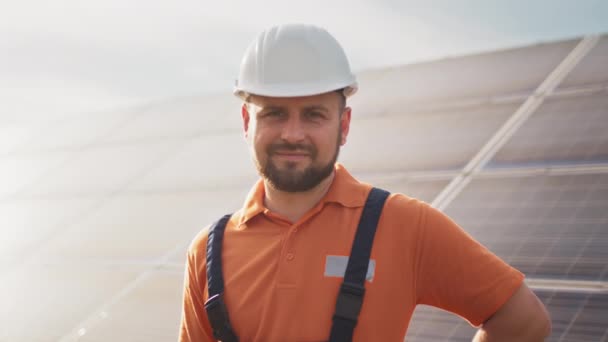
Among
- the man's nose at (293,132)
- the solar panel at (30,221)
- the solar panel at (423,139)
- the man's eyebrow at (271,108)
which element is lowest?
the solar panel at (30,221)

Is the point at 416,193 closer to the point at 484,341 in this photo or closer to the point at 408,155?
the point at 408,155

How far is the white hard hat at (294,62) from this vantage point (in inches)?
123

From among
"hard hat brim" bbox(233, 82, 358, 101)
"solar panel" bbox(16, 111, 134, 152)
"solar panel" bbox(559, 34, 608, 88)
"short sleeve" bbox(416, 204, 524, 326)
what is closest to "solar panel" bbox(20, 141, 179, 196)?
"solar panel" bbox(16, 111, 134, 152)

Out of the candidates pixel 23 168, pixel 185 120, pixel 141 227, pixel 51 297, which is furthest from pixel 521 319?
pixel 23 168

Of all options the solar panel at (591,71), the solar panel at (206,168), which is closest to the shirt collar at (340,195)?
the solar panel at (206,168)

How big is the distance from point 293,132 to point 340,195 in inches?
15.7

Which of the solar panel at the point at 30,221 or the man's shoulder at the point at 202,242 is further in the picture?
the solar panel at the point at 30,221

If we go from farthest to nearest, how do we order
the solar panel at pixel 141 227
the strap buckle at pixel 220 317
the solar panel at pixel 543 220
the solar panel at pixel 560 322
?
the solar panel at pixel 141 227
the solar panel at pixel 543 220
the solar panel at pixel 560 322
the strap buckle at pixel 220 317

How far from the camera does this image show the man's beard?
9.60 feet

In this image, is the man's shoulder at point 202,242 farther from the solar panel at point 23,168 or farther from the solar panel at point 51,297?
the solar panel at point 23,168

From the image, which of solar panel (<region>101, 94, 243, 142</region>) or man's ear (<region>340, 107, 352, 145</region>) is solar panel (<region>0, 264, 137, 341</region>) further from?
man's ear (<region>340, 107, 352, 145</region>)

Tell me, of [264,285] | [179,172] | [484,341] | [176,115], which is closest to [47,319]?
[179,172]

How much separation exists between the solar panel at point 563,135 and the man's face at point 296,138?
4.36 meters

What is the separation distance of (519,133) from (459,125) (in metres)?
0.99
